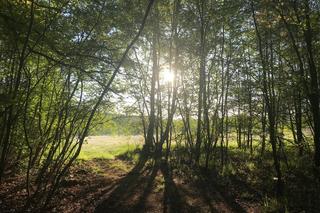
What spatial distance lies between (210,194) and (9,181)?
6.77m

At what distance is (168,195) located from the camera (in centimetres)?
721

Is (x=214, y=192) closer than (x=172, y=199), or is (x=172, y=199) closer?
(x=172, y=199)

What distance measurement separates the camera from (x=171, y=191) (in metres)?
7.57

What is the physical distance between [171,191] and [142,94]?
24.0ft

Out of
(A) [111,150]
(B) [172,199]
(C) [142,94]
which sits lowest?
(B) [172,199]

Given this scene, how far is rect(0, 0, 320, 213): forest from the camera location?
15.6 feet

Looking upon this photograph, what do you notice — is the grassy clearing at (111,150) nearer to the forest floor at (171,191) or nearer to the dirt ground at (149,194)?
the dirt ground at (149,194)

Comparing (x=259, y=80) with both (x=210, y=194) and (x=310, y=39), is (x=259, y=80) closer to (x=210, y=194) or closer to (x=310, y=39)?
(x=310, y=39)

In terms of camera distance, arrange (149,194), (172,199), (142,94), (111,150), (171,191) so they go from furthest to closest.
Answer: (111,150)
(142,94)
(171,191)
(149,194)
(172,199)

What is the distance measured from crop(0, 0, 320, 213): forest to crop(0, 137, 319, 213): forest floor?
0.13ft

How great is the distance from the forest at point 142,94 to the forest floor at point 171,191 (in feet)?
0.13

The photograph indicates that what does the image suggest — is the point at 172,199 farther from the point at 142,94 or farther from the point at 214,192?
the point at 142,94

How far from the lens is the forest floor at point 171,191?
633 centimetres

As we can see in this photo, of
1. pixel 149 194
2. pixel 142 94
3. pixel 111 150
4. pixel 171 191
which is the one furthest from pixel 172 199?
pixel 111 150
